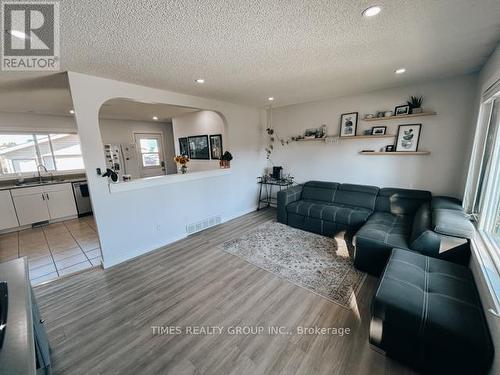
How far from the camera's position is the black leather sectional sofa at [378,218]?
6.47 ft

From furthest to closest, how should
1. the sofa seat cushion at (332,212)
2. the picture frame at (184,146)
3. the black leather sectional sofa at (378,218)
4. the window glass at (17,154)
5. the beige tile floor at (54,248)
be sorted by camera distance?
the picture frame at (184,146)
the window glass at (17,154)
the sofa seat cushion at (332,212)
the beige tile floor at (54,248)
the black leather sectional sofa at (378,218)

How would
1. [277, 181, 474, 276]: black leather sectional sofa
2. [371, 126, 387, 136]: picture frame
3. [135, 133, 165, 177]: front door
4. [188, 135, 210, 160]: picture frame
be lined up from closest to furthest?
[277, 181, 474, 276]: black leather sectional sofa
[371, 126, 387, 136]: picture frame
[188, 135, 210, 160]: picture frame
[135, 133, 165, 177]: front door

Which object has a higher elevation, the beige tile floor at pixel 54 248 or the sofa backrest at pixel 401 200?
the sofa backrest at pixel 401 200

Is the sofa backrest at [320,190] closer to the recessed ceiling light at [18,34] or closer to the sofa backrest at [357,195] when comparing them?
the sofa backrest at [357,195]

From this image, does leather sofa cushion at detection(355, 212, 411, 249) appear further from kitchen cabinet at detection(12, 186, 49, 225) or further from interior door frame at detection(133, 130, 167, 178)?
interior door frame at detection(133, 130, 167, 178)

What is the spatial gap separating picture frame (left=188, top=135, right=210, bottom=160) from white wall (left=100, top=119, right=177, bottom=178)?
Answer: 1.81 m

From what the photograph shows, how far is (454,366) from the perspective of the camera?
1.23m

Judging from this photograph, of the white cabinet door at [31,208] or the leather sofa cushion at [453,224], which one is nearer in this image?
the leather sofa cushion at [453,224]

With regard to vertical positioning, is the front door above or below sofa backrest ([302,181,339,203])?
above

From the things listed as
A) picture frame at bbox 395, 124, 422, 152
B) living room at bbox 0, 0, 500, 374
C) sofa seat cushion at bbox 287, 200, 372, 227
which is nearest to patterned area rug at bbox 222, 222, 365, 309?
living room at bbox 0, 0, 500, 374

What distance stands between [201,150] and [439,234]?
16.3 ft

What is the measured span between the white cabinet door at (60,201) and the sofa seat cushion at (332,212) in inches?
193

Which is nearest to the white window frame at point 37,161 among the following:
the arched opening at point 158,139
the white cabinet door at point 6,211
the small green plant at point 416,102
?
the white cabinet door at point 6,211

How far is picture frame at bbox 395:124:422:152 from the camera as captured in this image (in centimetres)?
316
